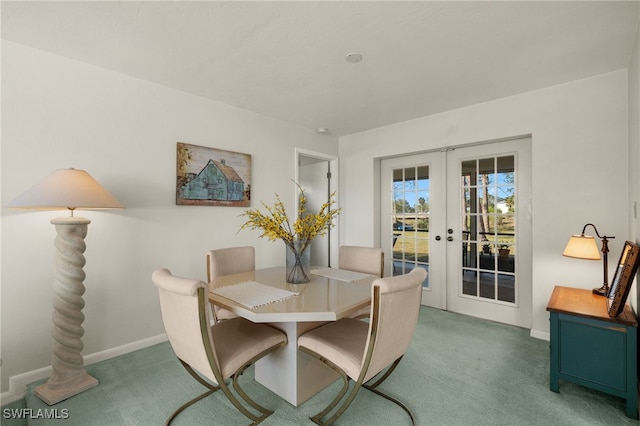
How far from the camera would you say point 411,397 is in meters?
2.06

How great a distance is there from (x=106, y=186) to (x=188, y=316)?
68.1 inches

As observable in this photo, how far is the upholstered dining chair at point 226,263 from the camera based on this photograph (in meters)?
2.48

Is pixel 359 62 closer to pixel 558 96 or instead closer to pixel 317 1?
pixel 317 1

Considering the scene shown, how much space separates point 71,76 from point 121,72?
355mm

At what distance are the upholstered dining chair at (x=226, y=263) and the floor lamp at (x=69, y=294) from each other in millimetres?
802

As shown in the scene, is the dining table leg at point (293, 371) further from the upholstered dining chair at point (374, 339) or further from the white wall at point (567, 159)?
the white wall at point (567, 159)

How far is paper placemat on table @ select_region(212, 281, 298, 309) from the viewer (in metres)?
1.79

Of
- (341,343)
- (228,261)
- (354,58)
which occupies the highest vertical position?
(354,58)

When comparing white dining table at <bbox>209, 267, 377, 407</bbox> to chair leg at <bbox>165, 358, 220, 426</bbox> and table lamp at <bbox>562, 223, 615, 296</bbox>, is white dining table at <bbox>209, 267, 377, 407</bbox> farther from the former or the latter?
table lamp at <bbox>562, 223, 615, 296</bbox>

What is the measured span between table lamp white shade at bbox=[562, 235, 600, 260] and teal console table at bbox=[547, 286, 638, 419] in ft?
1.22

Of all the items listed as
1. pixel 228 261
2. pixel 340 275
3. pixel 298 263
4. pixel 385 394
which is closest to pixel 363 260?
pixel 340 275

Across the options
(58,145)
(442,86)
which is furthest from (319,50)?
(58,145)

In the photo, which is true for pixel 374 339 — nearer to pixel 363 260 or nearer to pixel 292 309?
pixel 292 309

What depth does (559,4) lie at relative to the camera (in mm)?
1812
